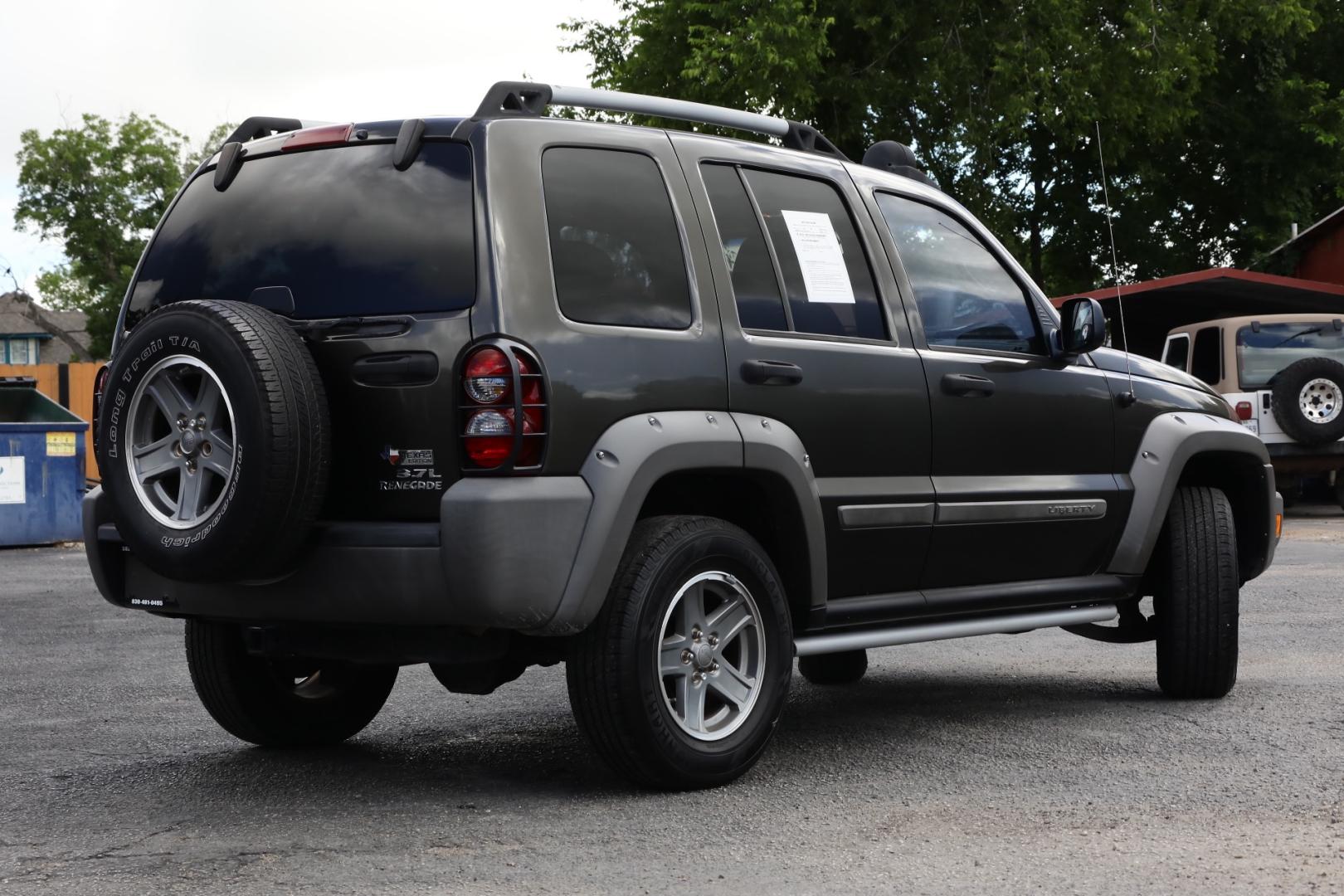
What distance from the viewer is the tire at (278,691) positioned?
5594mm

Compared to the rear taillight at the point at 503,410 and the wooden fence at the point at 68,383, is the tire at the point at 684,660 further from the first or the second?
the wooden fence at the point at 68,383

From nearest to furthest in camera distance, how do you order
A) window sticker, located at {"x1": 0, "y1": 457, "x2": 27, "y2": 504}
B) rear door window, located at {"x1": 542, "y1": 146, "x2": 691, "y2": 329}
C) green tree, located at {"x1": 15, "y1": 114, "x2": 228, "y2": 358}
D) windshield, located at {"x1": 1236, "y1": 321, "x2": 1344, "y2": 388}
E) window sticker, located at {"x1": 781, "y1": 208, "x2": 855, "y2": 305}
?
rear door window, located at {"x1": 542, "y1": 146, "x2": 691, "y2": 329} → window sticker, located at {"x1": 781, "y1": 208, "x2": 855, "y2": 305} → window sticker, located at {"x1": 0, "y1": 457, "x2": 27, "y2": 504} → windshield, located at {"x1": 1236, "y1": 321, "x2": 1344, "y2": 388} → green tree, located at {"x1": 15, "y1": 114, "x2": 228, "y2": 358}

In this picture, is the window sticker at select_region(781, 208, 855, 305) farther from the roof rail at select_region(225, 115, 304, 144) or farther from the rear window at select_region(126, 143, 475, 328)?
the roof rail at select_region(225, 115, 304, 144)

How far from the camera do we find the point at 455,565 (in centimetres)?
439

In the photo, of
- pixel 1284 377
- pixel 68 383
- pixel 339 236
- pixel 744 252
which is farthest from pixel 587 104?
pixel 68 383

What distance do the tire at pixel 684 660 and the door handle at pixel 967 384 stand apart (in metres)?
1.06

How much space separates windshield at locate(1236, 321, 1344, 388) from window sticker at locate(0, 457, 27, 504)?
495 inches

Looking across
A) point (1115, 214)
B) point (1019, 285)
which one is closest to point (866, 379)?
point (1019, 285)

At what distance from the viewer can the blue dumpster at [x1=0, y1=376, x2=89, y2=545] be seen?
1617 centimetres

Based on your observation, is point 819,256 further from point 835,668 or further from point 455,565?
point 835,668

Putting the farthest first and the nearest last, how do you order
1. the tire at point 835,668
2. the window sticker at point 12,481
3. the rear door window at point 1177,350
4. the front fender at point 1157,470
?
1. the rear door window at point 1177,350
2. the window sticker at point 12,481
3. the tire at point 835,668
4. the front fender at point 1157,470

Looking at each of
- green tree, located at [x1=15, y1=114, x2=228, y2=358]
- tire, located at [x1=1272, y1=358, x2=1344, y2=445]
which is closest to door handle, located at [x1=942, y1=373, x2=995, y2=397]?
tire, located at [x1=1272, y1=358, x2=1344, y2=445]

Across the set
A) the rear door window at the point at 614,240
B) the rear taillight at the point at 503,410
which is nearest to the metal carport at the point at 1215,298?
the rear door window at the point at 614,240

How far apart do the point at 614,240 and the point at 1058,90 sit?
26365 millimetres
